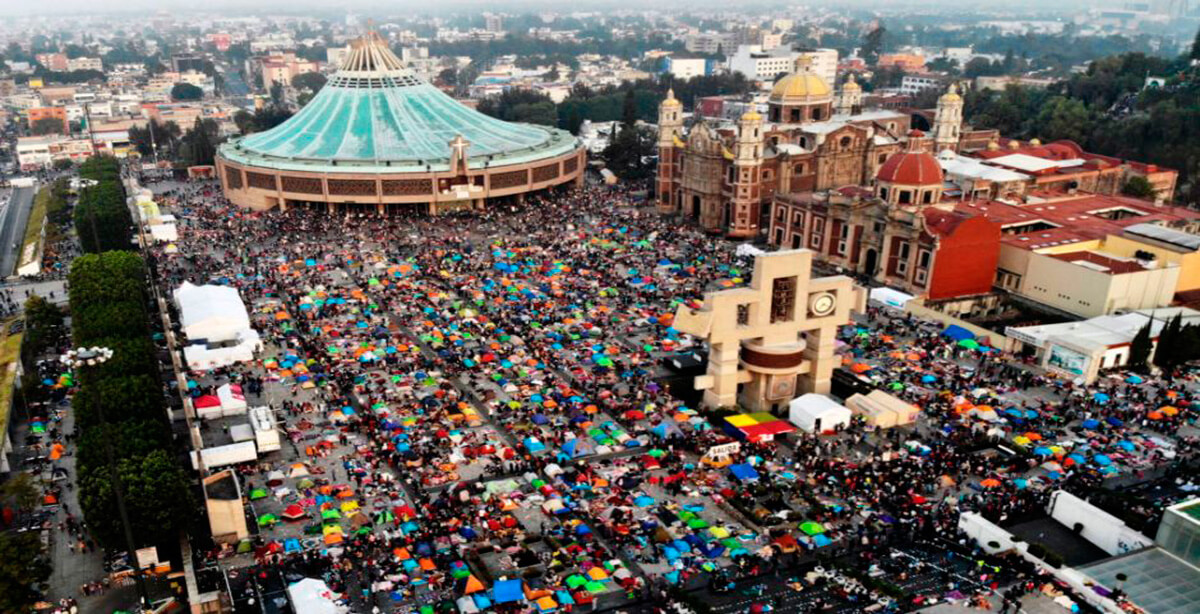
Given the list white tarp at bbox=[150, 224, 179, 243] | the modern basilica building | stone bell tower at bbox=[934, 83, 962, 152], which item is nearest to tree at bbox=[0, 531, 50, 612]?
white tarp at bbox=[150, 224, 179, 243]

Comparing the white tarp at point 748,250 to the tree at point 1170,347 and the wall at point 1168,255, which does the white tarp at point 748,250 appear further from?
the tree at point 1170,347

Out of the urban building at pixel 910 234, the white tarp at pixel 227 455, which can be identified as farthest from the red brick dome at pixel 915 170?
the white tarp at pixel 227 455

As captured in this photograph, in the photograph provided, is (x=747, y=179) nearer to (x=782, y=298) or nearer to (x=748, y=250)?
(x=748, y=250)

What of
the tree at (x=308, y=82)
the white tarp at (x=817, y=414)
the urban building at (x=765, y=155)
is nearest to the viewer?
the white tarp at (x=817, y=414)

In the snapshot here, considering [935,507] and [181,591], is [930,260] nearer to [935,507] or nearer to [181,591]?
[935,507]

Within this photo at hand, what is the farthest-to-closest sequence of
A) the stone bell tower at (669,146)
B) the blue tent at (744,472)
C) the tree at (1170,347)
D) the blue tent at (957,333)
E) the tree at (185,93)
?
the tree at (185,93)
the stone bell tower at (669,146)
the blue tent at (957,333)
the tree at (1170,347)
the blue tent at (744,472)

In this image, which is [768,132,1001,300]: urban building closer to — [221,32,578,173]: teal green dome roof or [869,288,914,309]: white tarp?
[869,288,914,309]: white tarp

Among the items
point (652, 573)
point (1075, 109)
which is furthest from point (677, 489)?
point (1075, 109)
